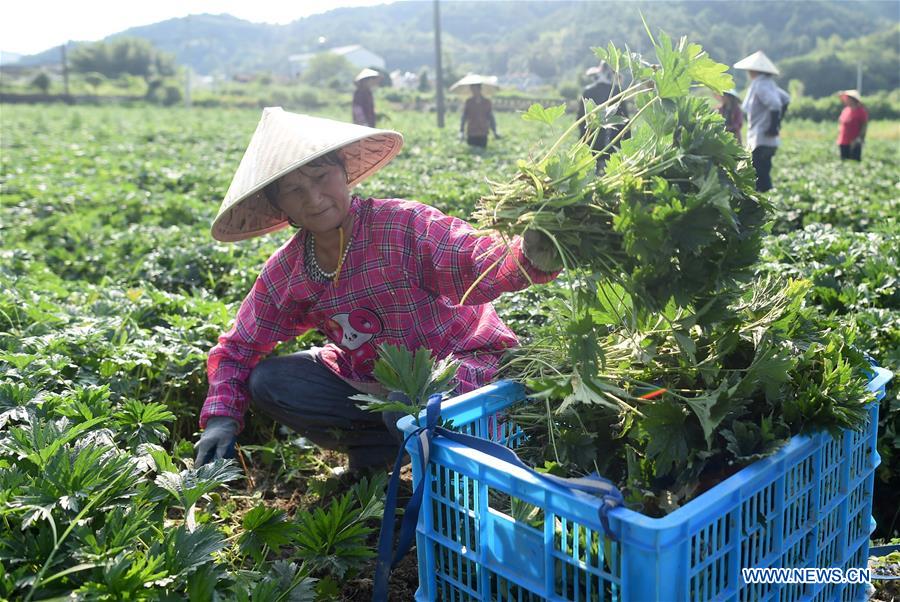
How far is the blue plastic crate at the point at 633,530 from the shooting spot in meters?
1.26

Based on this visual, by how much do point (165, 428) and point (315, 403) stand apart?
1.64ft

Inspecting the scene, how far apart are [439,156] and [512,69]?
104 m

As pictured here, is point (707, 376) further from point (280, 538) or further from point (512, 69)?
point (512, 69)

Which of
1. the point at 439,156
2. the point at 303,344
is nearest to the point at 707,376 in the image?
the point at 303,344

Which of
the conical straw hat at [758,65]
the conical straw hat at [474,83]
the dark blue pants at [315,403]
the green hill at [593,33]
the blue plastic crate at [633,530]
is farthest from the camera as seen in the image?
the green hill at [593,33]

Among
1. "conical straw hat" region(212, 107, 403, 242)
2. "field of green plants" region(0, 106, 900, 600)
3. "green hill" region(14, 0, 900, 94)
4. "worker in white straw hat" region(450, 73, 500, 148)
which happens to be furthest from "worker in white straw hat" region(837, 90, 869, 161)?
"green hill" region(14, 0, 900, 94)

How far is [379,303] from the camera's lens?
2441 mm

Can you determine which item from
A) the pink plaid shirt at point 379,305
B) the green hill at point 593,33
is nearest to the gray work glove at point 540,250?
the pink plaid shirt at point 379,305

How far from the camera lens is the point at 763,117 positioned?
851 centimetres

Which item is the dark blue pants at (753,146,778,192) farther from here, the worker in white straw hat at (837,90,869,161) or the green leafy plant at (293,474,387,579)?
the green leafy plant at (293,474,387,579)

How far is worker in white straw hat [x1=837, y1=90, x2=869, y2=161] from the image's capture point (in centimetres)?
1315

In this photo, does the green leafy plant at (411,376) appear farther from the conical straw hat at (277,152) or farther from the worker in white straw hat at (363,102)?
the worker in white straw hat at (363,102)

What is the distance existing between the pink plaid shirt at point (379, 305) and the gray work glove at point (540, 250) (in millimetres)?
497

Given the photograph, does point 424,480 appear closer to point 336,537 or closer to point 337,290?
point 336,537
